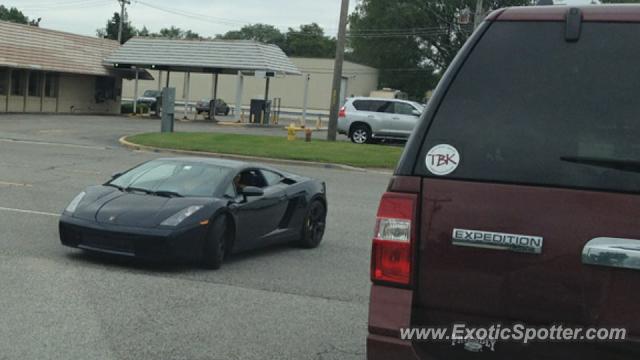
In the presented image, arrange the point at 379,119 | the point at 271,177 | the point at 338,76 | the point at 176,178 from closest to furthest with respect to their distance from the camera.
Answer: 1. the point at 176,178
2. the point at 271,177
3. the point at 338,76
4. the point at 379,119

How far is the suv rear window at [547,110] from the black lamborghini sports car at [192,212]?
196 inches

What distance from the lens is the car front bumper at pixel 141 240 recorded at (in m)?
7.60

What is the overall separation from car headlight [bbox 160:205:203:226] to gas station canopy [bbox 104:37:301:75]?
3219cm

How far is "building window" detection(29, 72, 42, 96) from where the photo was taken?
40.9 metres

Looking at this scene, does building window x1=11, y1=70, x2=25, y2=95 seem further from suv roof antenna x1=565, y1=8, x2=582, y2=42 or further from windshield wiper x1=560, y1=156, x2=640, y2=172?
windshield wiper x1=560, y1=156, x2=640, y2=172

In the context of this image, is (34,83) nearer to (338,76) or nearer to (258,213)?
(338,76)

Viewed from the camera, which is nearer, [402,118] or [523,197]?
[523,197]

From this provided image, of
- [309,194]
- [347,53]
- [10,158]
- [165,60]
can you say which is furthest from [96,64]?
[347,53]

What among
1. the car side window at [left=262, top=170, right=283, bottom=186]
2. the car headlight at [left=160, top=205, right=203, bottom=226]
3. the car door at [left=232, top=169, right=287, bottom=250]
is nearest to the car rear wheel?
the car side window at [left=262, top=170, right=283, bottom=186]

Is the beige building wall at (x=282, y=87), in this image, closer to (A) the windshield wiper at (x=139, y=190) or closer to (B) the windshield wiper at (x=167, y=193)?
(A) the windshield wiper at (x=139, y=190)

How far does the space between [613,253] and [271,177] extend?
702cm

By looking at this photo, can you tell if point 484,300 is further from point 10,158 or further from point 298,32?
point 298,32

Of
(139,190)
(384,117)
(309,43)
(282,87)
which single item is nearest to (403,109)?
(384,117)

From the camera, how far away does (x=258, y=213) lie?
886 centimetres
